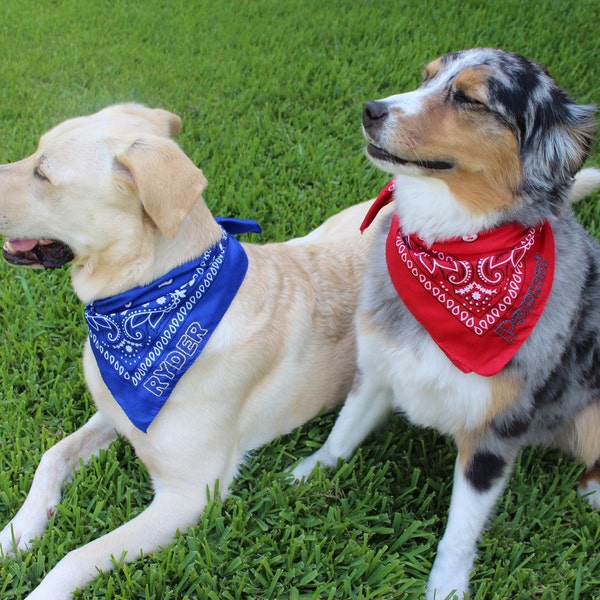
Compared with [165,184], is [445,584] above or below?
below

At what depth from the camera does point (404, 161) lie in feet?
7.80

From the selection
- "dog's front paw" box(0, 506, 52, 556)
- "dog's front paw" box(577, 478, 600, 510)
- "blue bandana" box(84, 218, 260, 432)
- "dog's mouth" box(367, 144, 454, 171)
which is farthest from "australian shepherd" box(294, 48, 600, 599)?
"dog's front paw" box(0, 506, 52, 556)

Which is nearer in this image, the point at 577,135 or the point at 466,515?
the point at 577,135

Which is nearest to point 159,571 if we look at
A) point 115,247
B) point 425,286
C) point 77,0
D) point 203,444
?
point 203,444

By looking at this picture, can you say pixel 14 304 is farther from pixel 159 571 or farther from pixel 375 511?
pixel 375 511

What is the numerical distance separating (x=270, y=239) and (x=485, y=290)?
2273 mm

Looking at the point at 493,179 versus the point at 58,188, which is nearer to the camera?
the point at 493,179

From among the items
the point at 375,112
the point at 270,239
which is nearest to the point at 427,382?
the point at 375,112

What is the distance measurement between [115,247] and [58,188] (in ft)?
0.99

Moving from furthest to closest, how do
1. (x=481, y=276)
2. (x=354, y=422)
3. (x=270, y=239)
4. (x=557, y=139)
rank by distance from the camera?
(x=270, y=239)
(x=354, y=422)
(x=481, y=276)
(x=557, y=139)

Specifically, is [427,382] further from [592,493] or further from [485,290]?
[592,493]

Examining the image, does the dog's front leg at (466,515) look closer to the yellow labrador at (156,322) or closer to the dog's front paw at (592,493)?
the dog's front paw at (592,493)

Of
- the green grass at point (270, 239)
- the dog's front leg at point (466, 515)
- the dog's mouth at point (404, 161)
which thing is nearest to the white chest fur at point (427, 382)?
the dog's front leg at point (466, 515)

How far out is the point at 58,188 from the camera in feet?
8.13
